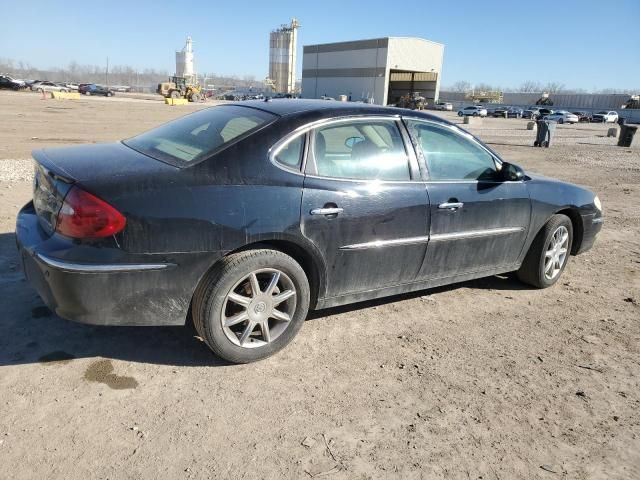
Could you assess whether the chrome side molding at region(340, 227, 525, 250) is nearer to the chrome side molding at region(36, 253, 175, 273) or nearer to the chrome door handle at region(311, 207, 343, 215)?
the chrome door handle at region(311, 207, 343, 215)

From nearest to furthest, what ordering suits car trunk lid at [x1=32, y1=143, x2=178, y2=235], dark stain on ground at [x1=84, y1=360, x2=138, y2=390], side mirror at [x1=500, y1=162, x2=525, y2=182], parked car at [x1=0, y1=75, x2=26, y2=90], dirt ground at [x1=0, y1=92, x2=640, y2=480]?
dirt ground at [x1=0, y1=92, x2=640, y2=480]
car trunk lid at [x1=32, y1=143, x2=178, y2=235]
dark stain on ground at [x1=84, y1=360, x2=138, y2=390]
side mirror at [x1=500, y1=162, x2=525, y2=182]
parked car at [x1=0, y1=75, x2=26, y2=90]

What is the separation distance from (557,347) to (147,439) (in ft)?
9.66

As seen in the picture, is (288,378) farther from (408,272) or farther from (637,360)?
(637,360)

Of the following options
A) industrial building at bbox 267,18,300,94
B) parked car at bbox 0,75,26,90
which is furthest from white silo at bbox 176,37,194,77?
parked car at bbox 0,75,26,90

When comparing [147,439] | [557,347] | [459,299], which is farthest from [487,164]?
[147,439]

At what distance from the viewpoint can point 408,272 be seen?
3.85 metres

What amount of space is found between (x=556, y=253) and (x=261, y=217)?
10.8 ft

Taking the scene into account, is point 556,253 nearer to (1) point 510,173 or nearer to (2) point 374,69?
(1) point 510,173

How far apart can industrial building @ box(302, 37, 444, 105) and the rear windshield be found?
256 ft

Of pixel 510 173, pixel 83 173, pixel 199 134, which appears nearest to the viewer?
pixel 83 173

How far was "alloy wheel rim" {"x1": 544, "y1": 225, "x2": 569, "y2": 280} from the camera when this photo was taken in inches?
191

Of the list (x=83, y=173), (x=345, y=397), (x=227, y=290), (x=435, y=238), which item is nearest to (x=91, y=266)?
(x=83, y=173)

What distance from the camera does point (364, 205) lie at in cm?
346

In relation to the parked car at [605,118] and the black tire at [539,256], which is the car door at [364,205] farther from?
the parked car at [605,118]
